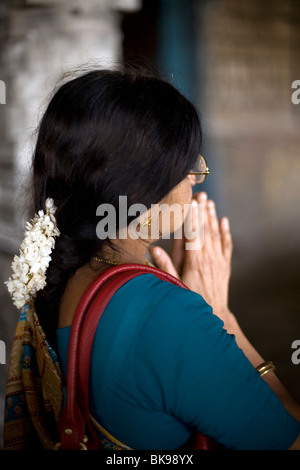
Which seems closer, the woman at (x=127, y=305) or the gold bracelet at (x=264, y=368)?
the woman at (x=127, y=305)

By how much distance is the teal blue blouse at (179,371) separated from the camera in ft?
2.26

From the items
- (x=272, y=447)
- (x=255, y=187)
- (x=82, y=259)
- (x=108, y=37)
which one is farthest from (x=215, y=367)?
(x=255, y=187)

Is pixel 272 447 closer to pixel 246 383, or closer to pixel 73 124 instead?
pixel 246 383

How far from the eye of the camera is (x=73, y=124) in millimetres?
780

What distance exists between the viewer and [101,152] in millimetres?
765

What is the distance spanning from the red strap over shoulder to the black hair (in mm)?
129

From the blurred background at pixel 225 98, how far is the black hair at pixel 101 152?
3.77ft

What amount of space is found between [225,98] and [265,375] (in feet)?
7.56

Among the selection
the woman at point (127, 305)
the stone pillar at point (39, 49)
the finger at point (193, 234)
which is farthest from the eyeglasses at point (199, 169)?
the stone pillar at point (39, 49)

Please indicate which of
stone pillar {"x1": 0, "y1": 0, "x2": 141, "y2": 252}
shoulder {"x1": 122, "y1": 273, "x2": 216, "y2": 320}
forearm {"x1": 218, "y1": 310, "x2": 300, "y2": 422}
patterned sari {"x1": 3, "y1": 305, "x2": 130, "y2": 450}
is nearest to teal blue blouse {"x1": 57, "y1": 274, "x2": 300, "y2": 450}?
shoulder {"x1": 122, "y1": 273, "x2": 216, "y2": 320}

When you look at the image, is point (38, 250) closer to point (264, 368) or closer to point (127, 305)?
point (127, 305)

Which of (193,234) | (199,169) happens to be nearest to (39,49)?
(193,234)

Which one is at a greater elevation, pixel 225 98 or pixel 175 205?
pixel 225 98

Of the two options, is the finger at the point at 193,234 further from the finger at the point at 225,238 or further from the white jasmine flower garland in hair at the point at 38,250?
the white jasmine flower garland in hair at the point at 38,250
